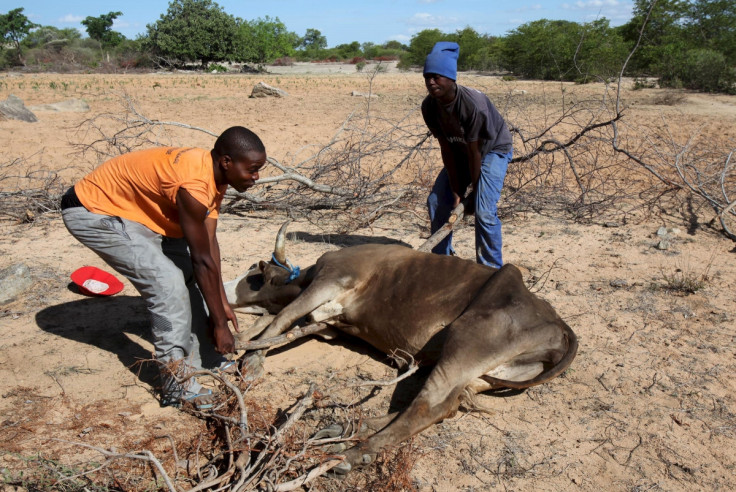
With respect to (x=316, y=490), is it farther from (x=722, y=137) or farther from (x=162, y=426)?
(x=722, y=137)

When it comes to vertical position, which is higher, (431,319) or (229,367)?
(431,319)

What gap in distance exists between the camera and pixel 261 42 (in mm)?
41125

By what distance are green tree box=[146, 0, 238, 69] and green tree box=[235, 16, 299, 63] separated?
64 centimetres

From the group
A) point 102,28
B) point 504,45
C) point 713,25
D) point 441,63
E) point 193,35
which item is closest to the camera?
point 441,63

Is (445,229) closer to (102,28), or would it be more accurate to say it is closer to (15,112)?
(15,112)

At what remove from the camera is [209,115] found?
13.9m

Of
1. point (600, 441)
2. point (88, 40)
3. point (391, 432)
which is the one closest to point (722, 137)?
point (600, 441)

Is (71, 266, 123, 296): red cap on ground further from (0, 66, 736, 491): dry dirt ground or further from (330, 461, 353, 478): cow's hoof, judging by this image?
(330, 461, 353, 478): cow's hoof

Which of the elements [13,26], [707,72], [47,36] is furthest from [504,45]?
[47,36]

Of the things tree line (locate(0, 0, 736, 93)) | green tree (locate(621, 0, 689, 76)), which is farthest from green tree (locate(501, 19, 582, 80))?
green tree (locate(621, 0, 689, 76))

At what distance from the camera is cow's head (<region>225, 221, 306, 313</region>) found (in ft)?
14.9

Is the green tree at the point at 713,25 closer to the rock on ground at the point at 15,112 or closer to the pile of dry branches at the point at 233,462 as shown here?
the rock on ground at the point at 15,112

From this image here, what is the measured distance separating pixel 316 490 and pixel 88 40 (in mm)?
56631

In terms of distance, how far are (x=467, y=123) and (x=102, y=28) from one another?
199 feet
